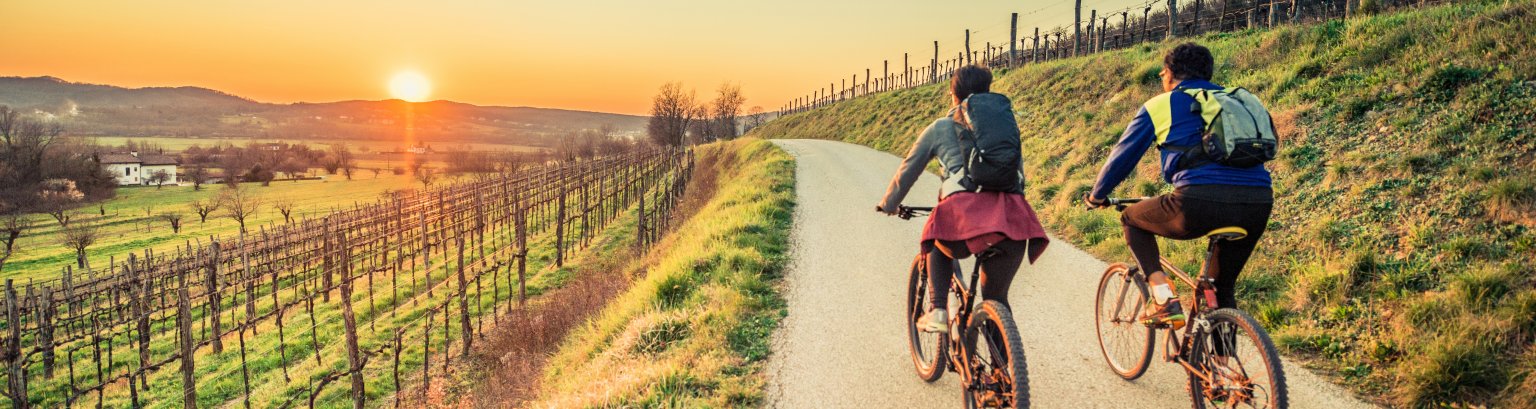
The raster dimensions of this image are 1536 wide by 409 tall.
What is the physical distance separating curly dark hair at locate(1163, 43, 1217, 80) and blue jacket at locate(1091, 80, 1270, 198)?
0.23 ft

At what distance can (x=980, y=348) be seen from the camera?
320 centimetres

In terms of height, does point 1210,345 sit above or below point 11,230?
above

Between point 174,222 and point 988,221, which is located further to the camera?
point 174,222

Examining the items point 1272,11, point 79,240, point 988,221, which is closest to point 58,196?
point 79,240

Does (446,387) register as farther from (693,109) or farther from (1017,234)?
(693,109)

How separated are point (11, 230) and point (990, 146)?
63.4 m

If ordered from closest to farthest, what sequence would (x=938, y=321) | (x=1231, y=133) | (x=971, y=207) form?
(x=1231, y=133) → (x=971, y=207) → (x=938, y=321)

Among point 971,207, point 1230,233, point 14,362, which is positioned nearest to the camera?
point 1230,233

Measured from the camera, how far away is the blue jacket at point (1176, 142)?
2846mm

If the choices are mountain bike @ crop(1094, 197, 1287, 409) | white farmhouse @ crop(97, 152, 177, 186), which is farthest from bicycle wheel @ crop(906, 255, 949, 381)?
white farmhouse @ crop(97, 152, 177, 186)

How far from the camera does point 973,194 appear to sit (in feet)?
10.0

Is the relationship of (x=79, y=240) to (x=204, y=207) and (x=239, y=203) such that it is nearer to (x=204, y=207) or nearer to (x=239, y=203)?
(x=239, y=203)

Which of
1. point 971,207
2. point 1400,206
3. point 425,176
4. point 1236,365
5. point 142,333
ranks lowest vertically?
point 142,333

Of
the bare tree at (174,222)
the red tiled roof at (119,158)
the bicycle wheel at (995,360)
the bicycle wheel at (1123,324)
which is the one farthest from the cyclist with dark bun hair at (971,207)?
the red tiled roof at (119,158)
